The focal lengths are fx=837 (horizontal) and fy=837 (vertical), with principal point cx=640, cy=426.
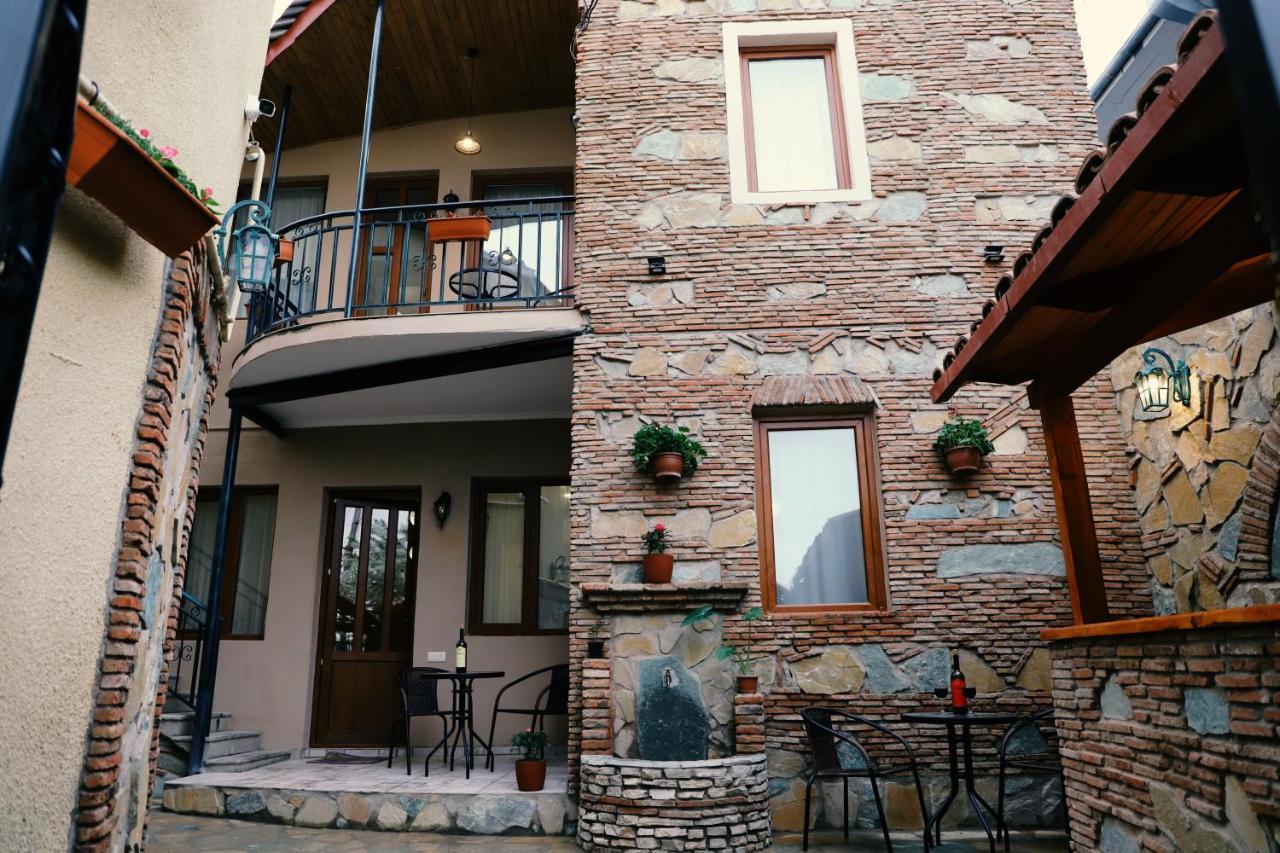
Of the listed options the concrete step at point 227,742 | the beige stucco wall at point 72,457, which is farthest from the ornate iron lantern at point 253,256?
the concrete step at point 227,742

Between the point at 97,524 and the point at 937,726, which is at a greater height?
the point at 97,524

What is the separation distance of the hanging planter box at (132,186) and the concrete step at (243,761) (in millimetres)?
4695

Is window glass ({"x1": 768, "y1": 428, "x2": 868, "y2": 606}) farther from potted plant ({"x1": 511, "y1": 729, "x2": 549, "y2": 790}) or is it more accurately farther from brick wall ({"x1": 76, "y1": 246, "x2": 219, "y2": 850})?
brick wall ({"x1": 76, "y1": 246, "x2": 219, "y2": 850})

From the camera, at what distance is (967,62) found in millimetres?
6637

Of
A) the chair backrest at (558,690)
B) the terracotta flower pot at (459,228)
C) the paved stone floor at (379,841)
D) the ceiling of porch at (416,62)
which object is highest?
the ceiling of porch at (416,62)

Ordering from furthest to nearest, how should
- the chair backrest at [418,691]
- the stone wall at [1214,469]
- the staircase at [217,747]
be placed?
the staircase at [217,747]
the chair backrest at [418,691]
the stone wall at [1214,469]

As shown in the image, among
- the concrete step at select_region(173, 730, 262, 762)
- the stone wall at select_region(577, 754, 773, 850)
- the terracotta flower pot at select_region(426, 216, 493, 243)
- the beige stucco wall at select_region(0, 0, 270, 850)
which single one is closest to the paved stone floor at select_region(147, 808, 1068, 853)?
the stone wall at select_region(577, 754, 773, 850)

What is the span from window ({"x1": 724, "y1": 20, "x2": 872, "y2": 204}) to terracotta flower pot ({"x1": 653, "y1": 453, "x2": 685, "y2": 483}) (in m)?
2.16

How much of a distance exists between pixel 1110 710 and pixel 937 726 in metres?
1.78

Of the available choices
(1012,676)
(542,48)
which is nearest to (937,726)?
(1012,676)

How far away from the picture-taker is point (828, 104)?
678 cm

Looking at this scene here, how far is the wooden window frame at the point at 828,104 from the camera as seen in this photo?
6.55 m

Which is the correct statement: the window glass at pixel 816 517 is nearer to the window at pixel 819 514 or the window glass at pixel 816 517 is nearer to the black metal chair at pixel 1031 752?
the window at pixel 819 514

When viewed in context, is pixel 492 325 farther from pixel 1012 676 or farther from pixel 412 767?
pixel 1012 676
